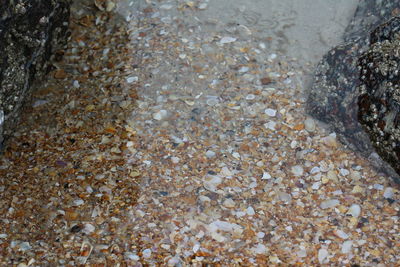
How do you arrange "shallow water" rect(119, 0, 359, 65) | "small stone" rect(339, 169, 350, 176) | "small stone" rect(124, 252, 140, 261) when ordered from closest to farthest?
"small stone" rect(124, 252, 140, 261)
"small stone" rect(339, 169, 350, 176)
"shallow water" rect(119, 0, 359, 65)

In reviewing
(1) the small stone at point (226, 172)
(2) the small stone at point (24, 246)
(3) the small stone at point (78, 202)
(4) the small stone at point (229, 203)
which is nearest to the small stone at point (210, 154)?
(1) the small stone at point (226, 172)

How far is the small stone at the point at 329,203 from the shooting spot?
3.49 meters

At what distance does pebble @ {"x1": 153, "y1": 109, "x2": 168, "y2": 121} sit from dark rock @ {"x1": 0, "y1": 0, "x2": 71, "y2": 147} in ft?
2.97

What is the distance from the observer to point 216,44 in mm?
4410

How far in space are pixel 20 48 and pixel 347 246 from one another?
245 cm

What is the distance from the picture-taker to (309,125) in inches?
155

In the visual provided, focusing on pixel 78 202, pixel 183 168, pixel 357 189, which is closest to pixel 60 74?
pixel 78 202

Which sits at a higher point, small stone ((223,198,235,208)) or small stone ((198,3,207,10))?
small stone ((198,3,207,10))

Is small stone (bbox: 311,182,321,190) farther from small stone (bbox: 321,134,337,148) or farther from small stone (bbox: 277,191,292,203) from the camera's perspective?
small stone (bbox: 321,134,337,148)

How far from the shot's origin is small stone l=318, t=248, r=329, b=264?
3.24m

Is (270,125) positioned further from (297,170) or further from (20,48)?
(20,48)

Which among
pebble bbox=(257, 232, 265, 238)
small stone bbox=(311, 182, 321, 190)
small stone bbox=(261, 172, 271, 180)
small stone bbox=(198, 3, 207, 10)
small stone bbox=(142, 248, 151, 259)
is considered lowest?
small stone bbox=(142, 248, 151, 259)

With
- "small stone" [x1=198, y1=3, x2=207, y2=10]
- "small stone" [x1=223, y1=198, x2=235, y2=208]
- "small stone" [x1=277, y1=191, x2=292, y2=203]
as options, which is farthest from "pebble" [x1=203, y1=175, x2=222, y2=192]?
"small stone" [x1=198, y1=3, x2=207, y2=10]

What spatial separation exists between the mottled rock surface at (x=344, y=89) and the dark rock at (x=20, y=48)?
197 centimetres
